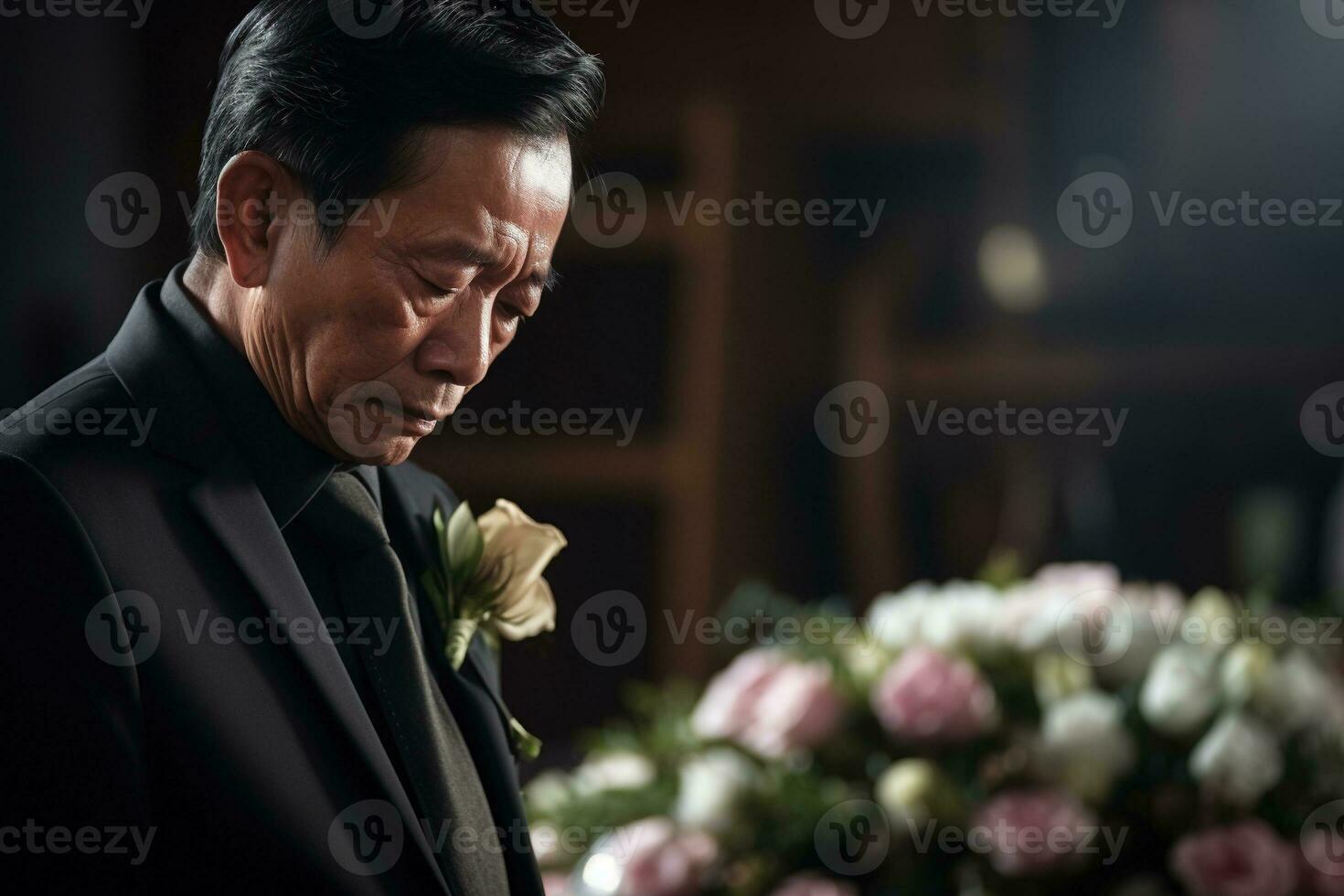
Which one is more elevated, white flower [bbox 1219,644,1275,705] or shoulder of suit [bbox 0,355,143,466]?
shoulder of suit [bbox 0,355,143,466]

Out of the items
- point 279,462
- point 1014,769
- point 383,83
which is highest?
point 383,83

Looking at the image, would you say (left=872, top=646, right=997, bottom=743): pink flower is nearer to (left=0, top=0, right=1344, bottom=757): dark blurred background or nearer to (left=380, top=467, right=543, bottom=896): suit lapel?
(left=380, top=467, right=543, bottom=896): suit lapel

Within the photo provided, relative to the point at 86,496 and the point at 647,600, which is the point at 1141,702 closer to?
the point at 86,496

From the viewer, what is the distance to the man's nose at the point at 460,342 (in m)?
0.48

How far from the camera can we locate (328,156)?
46 centimetres

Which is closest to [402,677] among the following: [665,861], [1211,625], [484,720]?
[484,720]

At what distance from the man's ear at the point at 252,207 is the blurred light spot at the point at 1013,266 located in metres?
1.92

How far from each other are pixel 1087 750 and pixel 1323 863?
0.55ft

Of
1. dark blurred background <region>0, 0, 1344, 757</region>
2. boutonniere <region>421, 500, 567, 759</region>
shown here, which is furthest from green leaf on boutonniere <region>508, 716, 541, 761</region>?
dark blurred background <region>0, 0, 1344, 757</region>

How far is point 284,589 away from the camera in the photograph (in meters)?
0.48

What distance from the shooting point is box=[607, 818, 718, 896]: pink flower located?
95cm

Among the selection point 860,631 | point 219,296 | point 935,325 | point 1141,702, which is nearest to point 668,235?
point 935,325

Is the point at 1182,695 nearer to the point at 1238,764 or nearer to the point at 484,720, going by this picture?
the point at 1238,764

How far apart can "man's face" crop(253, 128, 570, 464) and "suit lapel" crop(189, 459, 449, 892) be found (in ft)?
0.13
